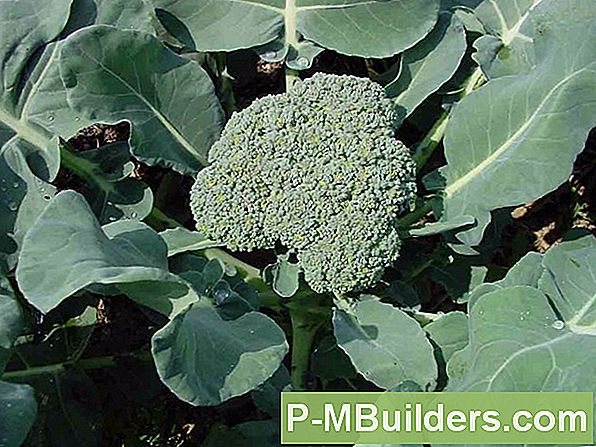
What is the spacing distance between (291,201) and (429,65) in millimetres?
366

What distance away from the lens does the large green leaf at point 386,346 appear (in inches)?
57.0

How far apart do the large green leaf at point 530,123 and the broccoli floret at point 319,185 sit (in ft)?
0.33

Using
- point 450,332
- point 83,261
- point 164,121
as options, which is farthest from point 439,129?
point 83,261

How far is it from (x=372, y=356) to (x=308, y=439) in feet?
0.82

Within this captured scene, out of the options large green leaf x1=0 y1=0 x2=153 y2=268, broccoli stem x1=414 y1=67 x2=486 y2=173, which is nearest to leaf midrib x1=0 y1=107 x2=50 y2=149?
large green leaf x1=0 y1=0 x2=153 y2=268

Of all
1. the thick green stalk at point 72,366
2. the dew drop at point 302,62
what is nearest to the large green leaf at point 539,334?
the dew drop at point 302,62

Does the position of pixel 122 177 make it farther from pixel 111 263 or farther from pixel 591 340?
pixel 591 340

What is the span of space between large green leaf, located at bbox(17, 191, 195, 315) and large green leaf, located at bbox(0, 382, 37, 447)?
0.23m

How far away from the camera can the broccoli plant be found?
54.3 inches

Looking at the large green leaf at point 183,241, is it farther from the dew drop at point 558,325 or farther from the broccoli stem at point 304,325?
the dew drop at point 558,325

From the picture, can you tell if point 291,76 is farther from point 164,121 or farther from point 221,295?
point 221,295

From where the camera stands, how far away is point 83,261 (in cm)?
125

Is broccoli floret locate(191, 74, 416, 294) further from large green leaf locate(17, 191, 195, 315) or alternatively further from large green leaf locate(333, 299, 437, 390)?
large green leaf locate(17, 191, 195, 315)

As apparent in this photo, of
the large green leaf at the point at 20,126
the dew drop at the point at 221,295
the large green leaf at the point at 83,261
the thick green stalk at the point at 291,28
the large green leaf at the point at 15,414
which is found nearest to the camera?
the large green leaf at the point at 83,261
